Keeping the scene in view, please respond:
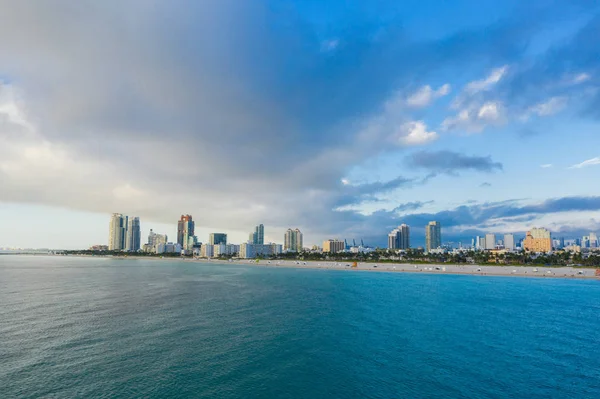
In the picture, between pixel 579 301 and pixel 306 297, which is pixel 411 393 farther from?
pixel 579 301

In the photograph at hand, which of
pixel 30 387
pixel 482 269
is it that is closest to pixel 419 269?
pixel 482 269

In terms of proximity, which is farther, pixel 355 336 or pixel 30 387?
pixel 355 336

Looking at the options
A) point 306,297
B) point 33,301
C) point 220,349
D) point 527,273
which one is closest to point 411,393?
point 220,349

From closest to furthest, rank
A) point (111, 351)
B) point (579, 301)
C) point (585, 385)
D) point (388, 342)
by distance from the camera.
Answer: point (585, 385) → point (111, 351) → point (388, 342) → point (579, 301)

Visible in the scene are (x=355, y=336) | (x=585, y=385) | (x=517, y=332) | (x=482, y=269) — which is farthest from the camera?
(x=482, y=269)

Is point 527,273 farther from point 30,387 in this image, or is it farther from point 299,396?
point 30,387

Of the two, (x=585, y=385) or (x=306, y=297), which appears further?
(x=306, y=297)
